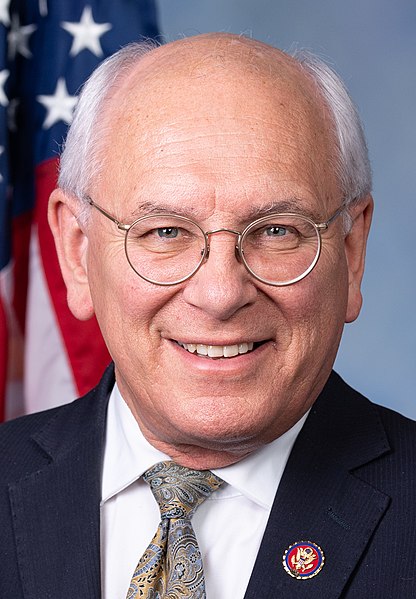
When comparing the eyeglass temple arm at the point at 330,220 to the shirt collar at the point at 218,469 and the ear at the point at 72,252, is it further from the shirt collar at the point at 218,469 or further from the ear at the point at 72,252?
the ear at the point at 72,252

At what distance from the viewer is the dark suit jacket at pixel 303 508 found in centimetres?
271

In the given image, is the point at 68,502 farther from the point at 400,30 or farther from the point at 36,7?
the point at 400,30

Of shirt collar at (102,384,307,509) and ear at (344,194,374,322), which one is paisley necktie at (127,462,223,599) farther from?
ear at (344,194,374,322)

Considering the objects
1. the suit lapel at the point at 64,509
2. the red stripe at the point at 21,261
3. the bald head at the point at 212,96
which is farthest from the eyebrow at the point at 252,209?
the red stripe at the point at 21,261

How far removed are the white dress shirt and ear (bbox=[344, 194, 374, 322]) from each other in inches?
13.3

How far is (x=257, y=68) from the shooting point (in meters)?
2.74

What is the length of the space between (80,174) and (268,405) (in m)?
0.74

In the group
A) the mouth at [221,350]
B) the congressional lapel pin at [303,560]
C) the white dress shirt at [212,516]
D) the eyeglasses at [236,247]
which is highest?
the eyeglasses at [236,247]

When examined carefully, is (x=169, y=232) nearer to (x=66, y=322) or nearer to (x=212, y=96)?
(x=212, y=96)

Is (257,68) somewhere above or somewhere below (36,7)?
below

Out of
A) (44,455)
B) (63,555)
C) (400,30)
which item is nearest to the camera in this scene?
(63,555)

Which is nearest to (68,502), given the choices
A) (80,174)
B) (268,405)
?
(268,405)

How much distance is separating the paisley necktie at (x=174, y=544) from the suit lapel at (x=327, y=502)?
0.15 metres

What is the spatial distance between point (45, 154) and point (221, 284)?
1.75 meters
